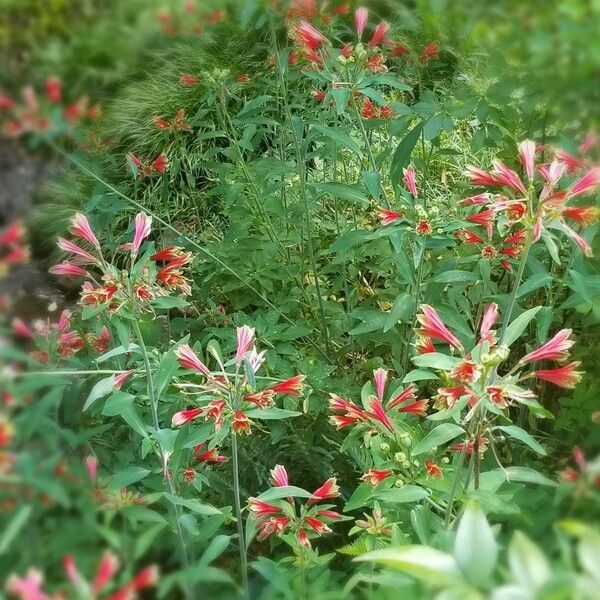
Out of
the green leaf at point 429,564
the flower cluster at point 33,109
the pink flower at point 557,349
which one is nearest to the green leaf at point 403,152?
the pink flower at point 557,349

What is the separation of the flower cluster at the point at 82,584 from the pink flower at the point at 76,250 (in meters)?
0.51

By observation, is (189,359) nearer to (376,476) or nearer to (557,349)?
(376,476)

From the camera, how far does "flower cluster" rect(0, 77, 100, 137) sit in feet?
1.66

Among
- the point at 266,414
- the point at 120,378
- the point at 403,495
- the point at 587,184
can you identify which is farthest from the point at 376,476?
the point at 587,184

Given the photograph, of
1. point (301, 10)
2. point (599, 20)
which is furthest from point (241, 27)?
point (599, 20)

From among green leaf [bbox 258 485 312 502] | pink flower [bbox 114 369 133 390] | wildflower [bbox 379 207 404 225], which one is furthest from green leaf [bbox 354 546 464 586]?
wildflower [bbox 379 207 404 225]

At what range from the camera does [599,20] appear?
1.66 ft

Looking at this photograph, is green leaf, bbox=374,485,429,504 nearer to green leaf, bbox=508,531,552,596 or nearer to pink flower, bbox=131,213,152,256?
pink flower, bbox=131,213,152,256

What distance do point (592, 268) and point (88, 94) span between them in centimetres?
126

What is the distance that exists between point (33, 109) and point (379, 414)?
830mm

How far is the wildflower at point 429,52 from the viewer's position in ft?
4.42

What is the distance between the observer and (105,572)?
0.42 metres

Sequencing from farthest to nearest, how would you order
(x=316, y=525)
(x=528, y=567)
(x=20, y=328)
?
(x=316, y=525) → (x=20, y=328) → (x=528, y=567)

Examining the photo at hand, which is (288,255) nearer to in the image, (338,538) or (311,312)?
(311,312)
